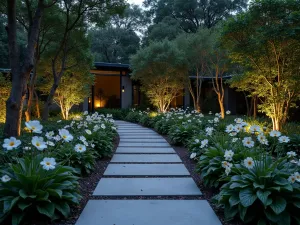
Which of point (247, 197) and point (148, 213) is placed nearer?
point (247, 197)

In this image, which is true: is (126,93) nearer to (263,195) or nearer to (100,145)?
(100,145)

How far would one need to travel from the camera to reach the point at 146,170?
14.6 ft

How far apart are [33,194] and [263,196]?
2043 millimetres

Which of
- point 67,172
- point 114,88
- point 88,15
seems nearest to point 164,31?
point 114,88

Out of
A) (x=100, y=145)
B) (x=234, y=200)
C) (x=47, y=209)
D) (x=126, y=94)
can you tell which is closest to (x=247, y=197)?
(x=234, y=200)

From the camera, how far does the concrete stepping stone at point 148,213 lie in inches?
96.7

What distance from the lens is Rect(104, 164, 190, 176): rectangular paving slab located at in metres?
4.20

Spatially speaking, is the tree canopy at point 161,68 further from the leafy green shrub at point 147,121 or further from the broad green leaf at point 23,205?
the broad green leaf at point 23,205

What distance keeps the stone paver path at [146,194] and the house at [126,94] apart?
1146 cm

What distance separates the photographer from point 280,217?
88.3 inches

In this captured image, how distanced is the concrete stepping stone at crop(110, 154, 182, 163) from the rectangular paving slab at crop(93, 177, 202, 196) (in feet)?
4.09

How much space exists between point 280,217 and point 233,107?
17.0 meters

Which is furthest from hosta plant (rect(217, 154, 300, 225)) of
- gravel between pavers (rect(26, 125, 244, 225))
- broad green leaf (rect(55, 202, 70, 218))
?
broad green leaf (rect(55, 202, 70, 218))

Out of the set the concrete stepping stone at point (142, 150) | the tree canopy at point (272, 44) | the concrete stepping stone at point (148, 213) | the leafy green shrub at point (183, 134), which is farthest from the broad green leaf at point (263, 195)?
the tree canopy at point (272, 44)
